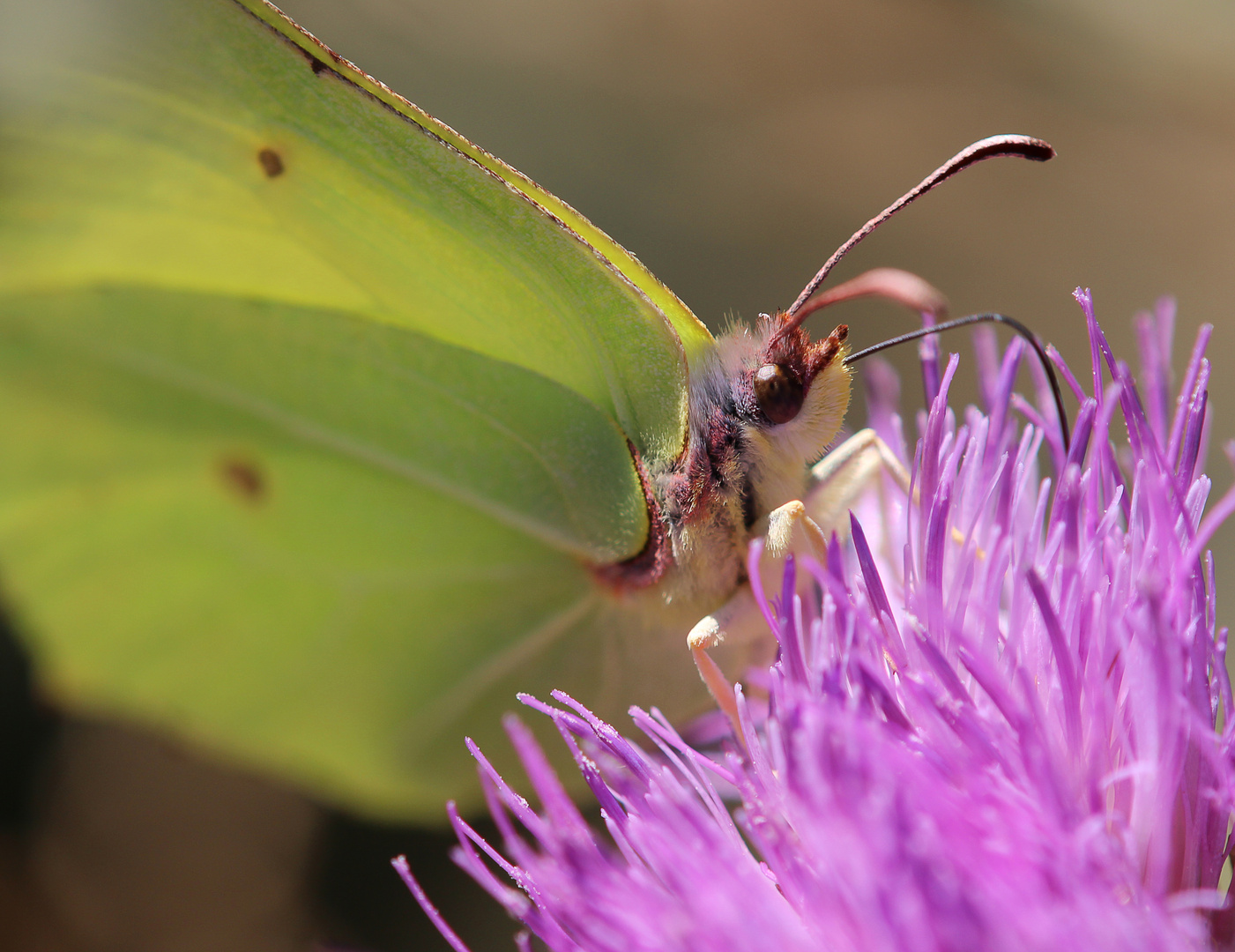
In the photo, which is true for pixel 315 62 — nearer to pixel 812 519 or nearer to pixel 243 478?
pixel 243 478

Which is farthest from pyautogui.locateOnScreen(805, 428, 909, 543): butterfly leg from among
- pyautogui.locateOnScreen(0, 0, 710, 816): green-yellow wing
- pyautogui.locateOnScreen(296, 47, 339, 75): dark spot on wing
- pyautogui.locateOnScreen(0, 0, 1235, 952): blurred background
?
pyautogui.locateOnScreen(0, 0, 1235, 952): blurred background

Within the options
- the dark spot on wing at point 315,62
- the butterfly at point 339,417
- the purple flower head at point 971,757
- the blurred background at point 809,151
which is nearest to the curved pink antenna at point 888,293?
the butterfly at point 339,417

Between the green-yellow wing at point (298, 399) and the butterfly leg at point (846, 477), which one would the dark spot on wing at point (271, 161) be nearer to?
the green-yellow wing at point (298, 399)

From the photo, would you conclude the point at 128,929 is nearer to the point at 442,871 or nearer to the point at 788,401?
the point at 442,871

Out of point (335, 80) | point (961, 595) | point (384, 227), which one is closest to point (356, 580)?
point (384, 227)

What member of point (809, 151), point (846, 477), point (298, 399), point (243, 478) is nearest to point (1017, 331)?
point (846, 477)

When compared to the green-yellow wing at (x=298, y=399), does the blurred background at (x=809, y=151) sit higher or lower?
higher

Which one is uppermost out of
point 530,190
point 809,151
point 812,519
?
point 809,151

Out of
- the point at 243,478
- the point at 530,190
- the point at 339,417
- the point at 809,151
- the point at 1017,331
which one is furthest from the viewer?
the point at 809,151
